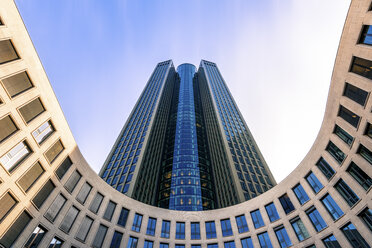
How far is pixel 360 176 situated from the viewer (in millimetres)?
23391

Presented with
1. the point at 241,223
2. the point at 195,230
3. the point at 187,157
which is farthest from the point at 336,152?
the point at 187,157

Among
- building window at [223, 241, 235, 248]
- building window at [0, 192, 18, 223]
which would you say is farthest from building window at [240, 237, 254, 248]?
building window at [0, 192, 18, 223]

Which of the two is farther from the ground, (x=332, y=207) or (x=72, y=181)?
(x=72, y=181)

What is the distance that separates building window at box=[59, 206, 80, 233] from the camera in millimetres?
26475

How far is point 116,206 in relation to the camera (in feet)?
113

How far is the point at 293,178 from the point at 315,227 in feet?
24.1

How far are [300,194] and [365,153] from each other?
37.4 feet

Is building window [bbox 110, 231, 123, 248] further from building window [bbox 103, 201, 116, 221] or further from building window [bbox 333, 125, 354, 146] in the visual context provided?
building window [bbox 333, 125, 354, 146]

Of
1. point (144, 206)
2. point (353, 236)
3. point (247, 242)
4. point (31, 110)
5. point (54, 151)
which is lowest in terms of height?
point (247, 242)

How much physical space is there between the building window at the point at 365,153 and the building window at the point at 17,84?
3682cm

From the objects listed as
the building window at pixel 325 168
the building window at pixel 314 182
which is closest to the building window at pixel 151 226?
the building window at pixel 314 182

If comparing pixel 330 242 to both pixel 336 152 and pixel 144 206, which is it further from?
pixel 144 206

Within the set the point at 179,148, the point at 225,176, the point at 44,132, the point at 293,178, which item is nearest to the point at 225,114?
the point at 179,148

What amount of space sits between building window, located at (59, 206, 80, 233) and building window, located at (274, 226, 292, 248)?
28.8 metres
